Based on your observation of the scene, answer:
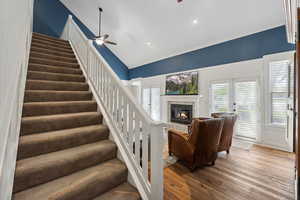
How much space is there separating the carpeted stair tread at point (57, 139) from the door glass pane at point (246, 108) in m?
4.00

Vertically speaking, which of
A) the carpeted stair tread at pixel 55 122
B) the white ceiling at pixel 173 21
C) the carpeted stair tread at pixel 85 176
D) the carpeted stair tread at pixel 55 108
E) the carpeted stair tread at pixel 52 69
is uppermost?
the white ceiling at pixel 173 21

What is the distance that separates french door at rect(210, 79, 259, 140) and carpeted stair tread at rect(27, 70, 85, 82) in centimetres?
412

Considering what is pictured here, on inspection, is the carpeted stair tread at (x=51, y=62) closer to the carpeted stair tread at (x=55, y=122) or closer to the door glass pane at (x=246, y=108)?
the carpeted stair tread at (x=55, y=122)

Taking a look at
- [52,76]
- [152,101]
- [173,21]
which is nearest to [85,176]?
[52,76]

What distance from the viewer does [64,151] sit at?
1.56 meters

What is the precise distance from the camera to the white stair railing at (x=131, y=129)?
134 centimetres

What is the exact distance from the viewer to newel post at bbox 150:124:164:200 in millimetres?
1313

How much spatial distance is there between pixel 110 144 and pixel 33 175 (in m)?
0.78

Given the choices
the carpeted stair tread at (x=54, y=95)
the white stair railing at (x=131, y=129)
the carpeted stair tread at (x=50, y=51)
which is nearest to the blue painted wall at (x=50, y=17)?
the carpeted stair tread at (x=50, y=51)

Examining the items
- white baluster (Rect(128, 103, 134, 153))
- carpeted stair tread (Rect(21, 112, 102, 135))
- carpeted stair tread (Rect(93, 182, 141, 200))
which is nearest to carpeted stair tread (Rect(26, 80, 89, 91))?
carpeted stair tread (Rect(21, 112, 102, 135))

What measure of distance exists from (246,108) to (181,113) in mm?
2142

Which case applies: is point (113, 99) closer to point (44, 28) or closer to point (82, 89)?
point (82, 89)

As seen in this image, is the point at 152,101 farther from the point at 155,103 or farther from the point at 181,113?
the point at 181,113

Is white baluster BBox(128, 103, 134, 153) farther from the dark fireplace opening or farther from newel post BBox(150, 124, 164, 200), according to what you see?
the dark fireplace opening
